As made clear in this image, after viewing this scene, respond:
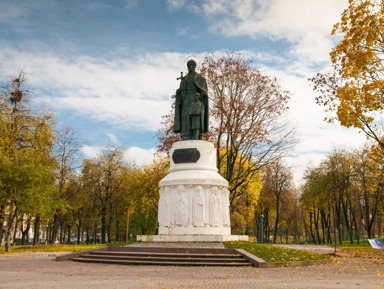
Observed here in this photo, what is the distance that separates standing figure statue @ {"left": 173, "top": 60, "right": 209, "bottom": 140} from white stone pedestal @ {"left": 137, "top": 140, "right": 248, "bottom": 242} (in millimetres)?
2375

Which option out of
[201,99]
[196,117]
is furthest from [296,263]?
[201,99]

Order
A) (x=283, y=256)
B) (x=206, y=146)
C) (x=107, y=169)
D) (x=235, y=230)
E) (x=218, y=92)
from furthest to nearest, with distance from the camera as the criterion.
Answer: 1. (x=235, y=230)
2. (x=107, y=169)
3. (x=218, y=92)
4. (x=206, y=146)
5. (x=283, y=256)

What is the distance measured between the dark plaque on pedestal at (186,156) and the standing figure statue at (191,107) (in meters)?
1.15

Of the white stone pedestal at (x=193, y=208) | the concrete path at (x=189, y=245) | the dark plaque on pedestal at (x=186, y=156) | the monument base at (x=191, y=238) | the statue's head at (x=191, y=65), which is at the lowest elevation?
the concrete path at (x=189, y=245)

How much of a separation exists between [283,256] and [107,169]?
3149cm

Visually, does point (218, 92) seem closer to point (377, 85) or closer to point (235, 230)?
point (377, 85)

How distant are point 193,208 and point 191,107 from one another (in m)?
5.56

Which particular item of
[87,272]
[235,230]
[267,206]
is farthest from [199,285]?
[267,206]

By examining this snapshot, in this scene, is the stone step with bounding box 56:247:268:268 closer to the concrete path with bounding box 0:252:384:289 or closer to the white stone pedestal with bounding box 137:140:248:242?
the concrete path with bounding box 0:252:384:289

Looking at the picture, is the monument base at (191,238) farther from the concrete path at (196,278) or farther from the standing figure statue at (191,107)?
the standing figure statue at (191,107)

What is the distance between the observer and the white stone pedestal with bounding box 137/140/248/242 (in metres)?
16.3

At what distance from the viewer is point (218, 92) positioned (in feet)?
83.3

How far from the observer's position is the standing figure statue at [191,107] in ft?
63.2

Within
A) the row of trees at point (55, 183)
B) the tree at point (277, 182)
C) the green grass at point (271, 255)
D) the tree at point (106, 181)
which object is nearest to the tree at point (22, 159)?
the row of trees at point (55, 183)
